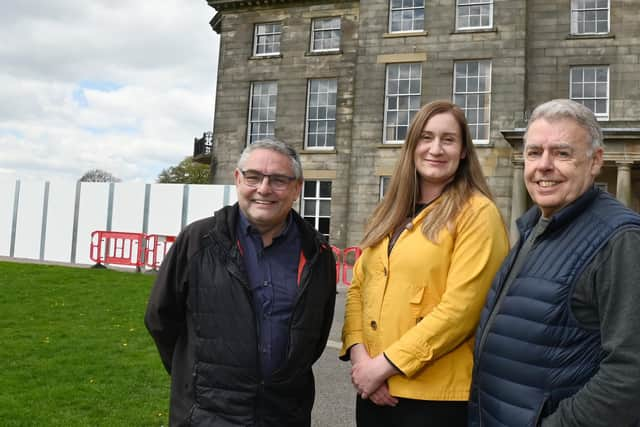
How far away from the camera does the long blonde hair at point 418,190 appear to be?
248 cm

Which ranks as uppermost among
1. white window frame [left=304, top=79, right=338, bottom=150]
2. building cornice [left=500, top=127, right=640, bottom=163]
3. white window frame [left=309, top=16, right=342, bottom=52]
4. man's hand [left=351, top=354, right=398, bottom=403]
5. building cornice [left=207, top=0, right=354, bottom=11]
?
building cornice [left=207, top=0, right=354, bottom=11]

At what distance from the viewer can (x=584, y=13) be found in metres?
18.8

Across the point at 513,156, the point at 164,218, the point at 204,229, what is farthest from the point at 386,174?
the point at 204,229

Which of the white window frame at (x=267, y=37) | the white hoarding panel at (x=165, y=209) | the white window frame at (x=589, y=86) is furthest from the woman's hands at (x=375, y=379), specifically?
the white window frame at (x=267, y=37)

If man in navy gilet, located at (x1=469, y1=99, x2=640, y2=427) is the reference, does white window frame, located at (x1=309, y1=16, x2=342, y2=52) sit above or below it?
above

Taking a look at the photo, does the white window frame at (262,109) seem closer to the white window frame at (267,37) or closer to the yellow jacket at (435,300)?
the white window frame at (267,37)

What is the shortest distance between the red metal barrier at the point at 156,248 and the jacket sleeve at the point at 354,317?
12.4 metres

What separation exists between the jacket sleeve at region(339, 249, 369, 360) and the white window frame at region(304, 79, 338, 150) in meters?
18.6

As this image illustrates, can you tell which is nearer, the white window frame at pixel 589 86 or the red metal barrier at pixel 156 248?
the red metal barrier at pixel 156 248

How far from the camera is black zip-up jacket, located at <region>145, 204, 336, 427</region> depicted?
95.9 inches

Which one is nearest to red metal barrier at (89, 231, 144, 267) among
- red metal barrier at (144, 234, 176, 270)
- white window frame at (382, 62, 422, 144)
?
red metal barrier at (144, 234, 176, 270)

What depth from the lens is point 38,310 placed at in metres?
8.59

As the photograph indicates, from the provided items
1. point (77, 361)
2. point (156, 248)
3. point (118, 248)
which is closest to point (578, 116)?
point (77, 361)

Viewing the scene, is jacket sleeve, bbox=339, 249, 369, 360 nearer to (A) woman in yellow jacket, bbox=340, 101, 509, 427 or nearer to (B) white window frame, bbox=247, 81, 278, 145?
(A) woman in yellow jacket, bbox=340, 101, 509, 427
